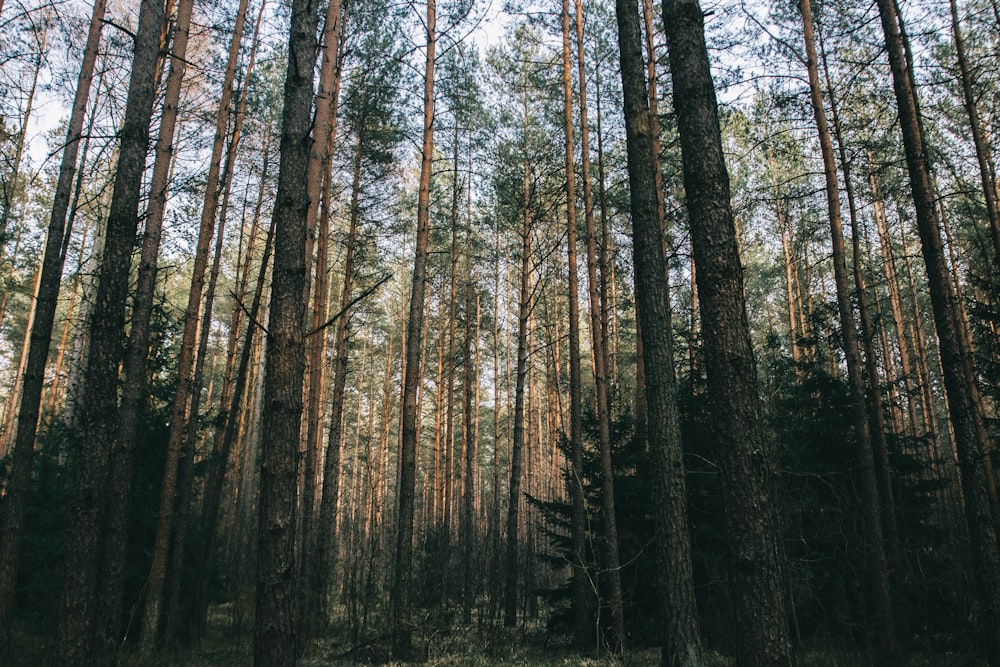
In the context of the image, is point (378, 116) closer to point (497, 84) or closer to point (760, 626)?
point (497, 84)

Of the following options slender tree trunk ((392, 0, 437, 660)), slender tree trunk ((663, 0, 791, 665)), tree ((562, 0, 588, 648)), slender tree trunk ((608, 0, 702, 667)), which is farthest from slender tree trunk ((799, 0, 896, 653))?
slender tree trunk ((392, 0, 437, 660))

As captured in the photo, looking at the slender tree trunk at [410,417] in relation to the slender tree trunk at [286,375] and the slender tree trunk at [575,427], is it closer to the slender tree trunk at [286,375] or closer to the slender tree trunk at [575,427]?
the slender tree trunk at [575,427]

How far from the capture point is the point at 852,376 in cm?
775

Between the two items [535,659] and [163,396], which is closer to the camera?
[535,659]

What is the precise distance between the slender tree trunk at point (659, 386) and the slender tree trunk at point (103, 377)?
4621mm

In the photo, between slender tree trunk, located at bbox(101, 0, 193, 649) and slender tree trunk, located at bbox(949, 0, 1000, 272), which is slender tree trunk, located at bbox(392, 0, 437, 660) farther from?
slender tree trunk, located at bbox(949, 0, 1000, 272)

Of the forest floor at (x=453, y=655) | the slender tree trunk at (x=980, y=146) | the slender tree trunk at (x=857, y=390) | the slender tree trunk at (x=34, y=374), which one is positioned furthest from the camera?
the slender tree trunk at (x=980, y=146)

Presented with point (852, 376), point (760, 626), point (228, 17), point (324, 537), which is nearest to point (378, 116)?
point (228, 17)

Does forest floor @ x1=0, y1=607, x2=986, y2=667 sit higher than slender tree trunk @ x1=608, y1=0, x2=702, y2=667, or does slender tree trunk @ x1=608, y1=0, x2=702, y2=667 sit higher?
slender tree trunk @ x1=608, y1=0, x2=702, y2=667

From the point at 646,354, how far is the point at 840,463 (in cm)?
666

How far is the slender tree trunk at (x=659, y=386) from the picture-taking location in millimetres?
4441

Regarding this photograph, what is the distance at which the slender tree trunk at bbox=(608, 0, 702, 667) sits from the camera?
4441 millimetres

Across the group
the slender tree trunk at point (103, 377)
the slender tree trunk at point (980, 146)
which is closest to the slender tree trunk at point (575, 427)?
the slender tree trunk at point (103, 377)

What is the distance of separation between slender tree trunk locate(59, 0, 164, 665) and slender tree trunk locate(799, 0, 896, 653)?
8.80 m
